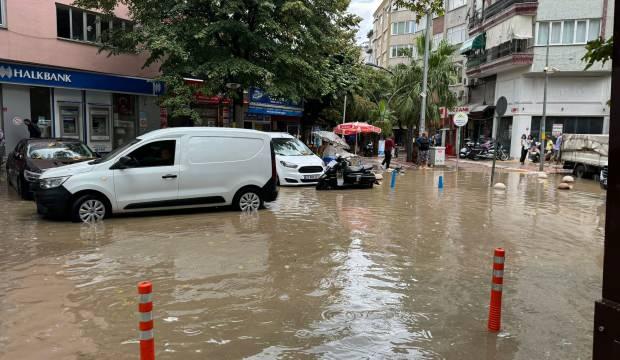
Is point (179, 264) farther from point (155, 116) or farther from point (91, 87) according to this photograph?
point (155, 116)

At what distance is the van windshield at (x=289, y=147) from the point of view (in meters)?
17.6

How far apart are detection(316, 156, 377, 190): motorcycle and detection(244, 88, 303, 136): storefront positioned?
36.7 ft

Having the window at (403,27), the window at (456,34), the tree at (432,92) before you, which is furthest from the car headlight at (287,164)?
the window at (403,27)

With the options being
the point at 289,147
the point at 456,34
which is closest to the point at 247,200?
the point at 289,147

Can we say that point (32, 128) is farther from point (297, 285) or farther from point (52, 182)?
point (297, 285)

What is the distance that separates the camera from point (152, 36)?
16984 millimetres

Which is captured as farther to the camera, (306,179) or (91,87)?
(91,87)

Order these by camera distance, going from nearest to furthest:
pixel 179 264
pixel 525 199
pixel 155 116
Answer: pixel 179 264
pixel 525 199
pixel 155 116

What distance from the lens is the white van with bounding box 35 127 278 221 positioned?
31.2ft

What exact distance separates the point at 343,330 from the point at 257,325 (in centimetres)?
85

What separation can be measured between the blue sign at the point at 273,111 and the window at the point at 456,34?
81.2 ft

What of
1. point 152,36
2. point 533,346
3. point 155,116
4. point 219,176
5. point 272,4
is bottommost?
point 533,346

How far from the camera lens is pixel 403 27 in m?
67.0

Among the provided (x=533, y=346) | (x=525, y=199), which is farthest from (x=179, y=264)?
(x=525, y=199)
